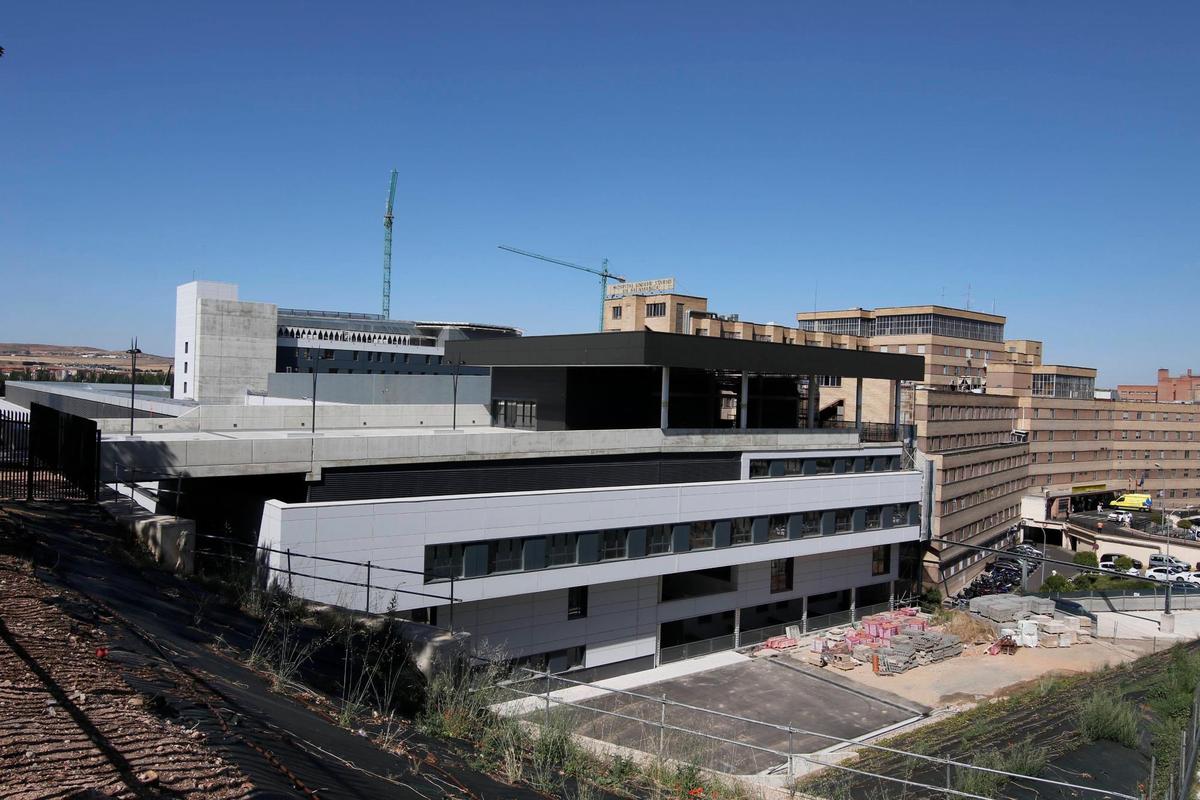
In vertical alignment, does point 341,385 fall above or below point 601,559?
above

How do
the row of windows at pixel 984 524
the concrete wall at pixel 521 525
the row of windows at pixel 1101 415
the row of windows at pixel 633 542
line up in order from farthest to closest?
the row of windows at pixel 1101 415 < the row of windows at pixel 984 524 < the row of windows at pixel 633 542 < the concrete wall at pixel 521 525

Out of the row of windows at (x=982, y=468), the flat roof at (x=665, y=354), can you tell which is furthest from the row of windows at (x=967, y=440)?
the flat roof at (x=665, y=354)

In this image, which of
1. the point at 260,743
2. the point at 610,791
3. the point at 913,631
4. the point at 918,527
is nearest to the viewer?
the point at 260,743

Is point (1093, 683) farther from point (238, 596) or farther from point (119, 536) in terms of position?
point (119, 536)

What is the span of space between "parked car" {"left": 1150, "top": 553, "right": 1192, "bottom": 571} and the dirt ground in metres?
28.9

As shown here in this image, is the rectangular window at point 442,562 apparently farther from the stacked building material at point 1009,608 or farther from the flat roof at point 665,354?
the stacked building material at point 1009,608

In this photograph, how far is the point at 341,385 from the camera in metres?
50.0

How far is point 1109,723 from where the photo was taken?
54.9 feet

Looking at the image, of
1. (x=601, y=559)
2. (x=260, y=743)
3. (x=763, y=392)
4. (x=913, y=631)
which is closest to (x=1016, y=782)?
(x=260, y=743)

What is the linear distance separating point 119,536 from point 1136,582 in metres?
54.3

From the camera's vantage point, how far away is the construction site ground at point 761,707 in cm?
2248

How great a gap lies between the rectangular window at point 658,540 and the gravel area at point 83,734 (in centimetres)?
2382

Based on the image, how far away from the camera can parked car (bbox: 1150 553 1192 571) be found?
57000mm

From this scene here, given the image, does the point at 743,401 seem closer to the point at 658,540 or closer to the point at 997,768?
the point at 658,540
